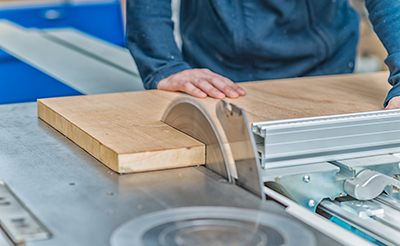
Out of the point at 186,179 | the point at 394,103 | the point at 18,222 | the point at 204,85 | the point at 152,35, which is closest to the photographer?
the point at 18,222

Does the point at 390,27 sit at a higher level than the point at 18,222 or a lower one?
higher

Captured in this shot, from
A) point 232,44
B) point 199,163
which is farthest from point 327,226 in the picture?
point 232,44

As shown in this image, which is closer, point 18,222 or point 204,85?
point 18,222

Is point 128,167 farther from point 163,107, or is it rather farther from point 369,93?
point 369,93

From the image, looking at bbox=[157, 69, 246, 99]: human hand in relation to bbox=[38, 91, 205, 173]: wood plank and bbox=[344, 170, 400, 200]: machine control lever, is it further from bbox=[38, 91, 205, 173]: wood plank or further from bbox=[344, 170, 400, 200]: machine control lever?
bbox=[344, 170, 400, 200]: machine control lever

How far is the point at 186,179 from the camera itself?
30.1 inches

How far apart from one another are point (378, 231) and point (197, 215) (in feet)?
0.88

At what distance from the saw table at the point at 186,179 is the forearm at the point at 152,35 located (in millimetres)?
373

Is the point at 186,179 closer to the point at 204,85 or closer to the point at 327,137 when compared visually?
the point at 327,137

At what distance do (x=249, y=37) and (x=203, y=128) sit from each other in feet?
2.67

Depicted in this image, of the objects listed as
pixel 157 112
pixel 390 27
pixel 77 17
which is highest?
pixel 390 27

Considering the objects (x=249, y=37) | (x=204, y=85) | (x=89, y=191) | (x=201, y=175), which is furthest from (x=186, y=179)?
(x=249, y=37)

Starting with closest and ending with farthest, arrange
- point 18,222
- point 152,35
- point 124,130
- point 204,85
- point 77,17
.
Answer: point 18,222
point 124,130
point 204,85
point 152,35
point 77,17

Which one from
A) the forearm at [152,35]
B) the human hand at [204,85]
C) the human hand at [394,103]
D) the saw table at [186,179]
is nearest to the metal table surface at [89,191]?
the saw table at [186,179]
